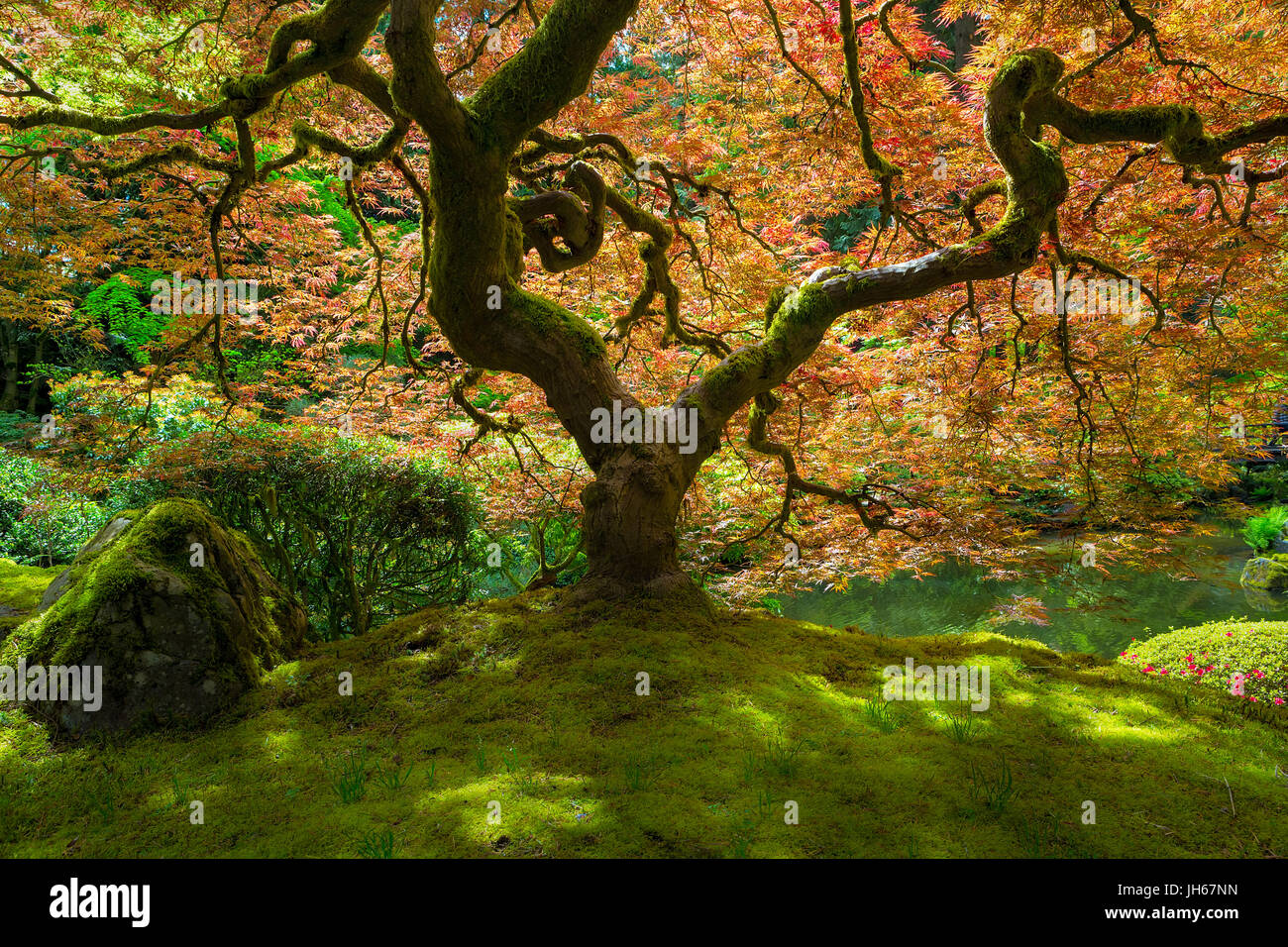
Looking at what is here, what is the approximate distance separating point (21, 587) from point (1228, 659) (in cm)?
696

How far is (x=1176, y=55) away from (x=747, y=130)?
2.36 metres

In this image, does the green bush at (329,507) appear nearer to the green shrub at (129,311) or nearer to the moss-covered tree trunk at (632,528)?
the moss-covered tree trunk at (632,528)

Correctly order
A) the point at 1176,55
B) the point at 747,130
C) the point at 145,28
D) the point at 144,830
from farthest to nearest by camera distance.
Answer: the point at 747,130
the point at 145,28
the point at 1176,55
the point at 144,830

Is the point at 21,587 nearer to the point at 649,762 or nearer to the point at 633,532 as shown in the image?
the point at 633,532

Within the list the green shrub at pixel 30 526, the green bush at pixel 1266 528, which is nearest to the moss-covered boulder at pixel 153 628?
the green shrub at pixel 30 526

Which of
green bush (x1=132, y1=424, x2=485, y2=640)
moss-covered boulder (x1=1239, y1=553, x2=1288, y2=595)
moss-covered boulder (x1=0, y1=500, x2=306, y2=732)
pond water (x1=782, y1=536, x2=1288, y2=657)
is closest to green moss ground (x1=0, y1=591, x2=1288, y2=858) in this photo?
moss-covered boulder (x1=0, y1=500, x2=306, y2=732)

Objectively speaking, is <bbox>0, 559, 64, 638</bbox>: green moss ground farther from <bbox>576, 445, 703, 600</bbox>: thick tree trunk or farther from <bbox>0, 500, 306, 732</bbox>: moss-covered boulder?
<bbox>576, 445, 703, 600</bbox>: thick tree trunk

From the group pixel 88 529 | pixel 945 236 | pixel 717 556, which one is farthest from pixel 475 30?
pixel 88 529

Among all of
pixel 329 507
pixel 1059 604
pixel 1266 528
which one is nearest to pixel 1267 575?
pixel 1266 528

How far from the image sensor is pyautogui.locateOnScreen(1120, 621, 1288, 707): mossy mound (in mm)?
2896

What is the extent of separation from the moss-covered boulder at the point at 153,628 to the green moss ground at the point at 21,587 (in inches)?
58.0

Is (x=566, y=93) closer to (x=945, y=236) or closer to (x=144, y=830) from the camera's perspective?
(x=144, y=830)

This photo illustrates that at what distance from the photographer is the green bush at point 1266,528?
9125mm

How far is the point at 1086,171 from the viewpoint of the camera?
13.3 feet
